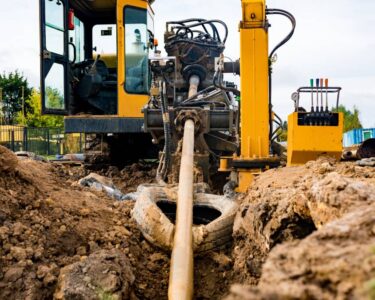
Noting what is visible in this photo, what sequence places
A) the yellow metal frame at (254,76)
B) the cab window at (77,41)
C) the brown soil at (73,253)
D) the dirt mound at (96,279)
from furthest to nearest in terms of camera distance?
the cab window at (77,41), the yellow metal frame at (254,76), the brown soil at (73,253), the dirt mound at (96,279)

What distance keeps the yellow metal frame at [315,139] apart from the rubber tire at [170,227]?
35.9 inches

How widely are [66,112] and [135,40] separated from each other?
4.94 feet

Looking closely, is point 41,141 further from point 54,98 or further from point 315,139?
point 315,139

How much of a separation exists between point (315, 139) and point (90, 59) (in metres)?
5.13

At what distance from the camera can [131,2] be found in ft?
29.9

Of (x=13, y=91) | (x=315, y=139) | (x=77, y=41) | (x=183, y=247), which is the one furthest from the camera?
(x=13, y=91)

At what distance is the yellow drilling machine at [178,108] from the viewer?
197 inches

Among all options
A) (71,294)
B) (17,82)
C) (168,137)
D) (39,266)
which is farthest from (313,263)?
(17,82)

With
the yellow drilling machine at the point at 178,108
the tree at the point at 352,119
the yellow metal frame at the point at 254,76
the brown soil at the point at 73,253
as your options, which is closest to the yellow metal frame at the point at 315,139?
the yellow drilling machine at the point at 178,108

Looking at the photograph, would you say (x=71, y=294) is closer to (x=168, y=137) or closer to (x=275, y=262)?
(x=275, y=262)

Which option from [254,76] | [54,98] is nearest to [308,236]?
[254,76]

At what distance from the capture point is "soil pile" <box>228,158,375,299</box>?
1339 mm

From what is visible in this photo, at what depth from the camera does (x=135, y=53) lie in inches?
357

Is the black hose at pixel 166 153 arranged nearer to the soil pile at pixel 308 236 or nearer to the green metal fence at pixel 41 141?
the soil pile at pixel 308 236
